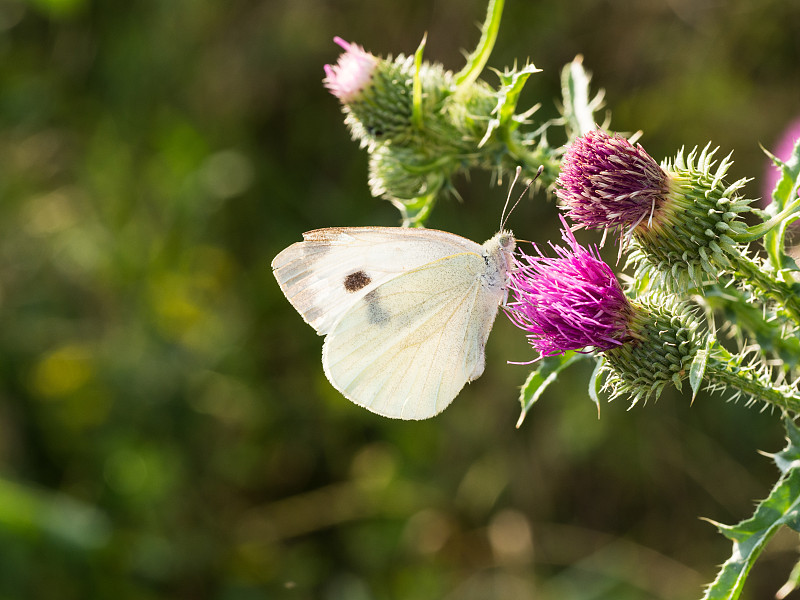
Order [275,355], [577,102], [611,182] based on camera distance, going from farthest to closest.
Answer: [275,355], [577,102], [611,182]

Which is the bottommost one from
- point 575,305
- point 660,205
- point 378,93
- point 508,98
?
point 575,305

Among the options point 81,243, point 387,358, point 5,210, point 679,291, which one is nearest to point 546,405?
point 387,358

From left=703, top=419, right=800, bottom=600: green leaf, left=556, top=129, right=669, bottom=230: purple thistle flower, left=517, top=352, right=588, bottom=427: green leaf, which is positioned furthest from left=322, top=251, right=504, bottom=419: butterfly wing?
left=703, top=419, right=800, bottom=600: green leaf

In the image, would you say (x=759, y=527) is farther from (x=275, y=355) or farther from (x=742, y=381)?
(x=275, y=355)

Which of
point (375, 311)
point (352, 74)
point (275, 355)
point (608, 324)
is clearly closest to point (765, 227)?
point (608, 324)

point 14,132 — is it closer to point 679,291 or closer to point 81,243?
point 81,243

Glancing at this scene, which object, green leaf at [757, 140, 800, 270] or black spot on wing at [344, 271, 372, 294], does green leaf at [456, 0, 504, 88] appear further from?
green leaf at [757, 140, 800, 270]

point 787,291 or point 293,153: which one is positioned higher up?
point 293,153
